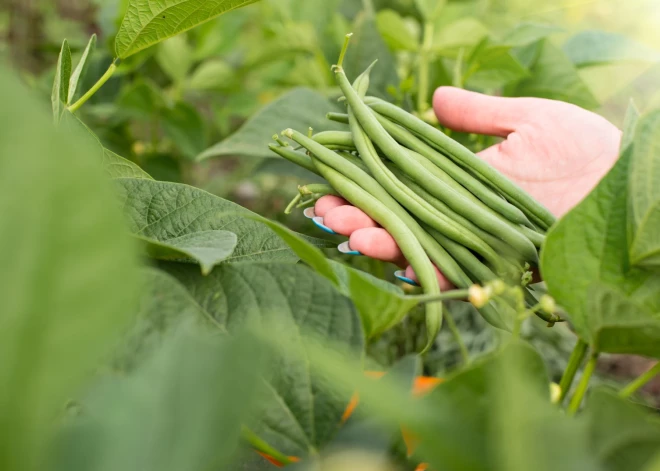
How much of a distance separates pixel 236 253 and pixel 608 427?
233mm

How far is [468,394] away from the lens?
0.21 m

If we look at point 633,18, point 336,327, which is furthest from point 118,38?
point 633,18

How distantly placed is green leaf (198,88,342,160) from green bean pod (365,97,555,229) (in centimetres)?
19

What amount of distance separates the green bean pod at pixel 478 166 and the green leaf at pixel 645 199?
216mm

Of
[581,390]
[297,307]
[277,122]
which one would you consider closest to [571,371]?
[581,390]

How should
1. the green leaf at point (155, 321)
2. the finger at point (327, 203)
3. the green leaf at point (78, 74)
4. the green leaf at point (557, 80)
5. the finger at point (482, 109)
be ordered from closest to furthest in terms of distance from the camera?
the green leaf at point (155, 321)
the green leaf at point (78, 74)
the finger at point (327, 203)
the finger at point (482, 109)
the green leaf at point (557, 80)

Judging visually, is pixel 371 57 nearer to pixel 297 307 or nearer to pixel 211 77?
pixel 211 77

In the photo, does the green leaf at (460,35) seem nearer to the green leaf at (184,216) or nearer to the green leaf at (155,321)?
the green leaf at (184,216)

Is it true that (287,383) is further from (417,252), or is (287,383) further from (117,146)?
(117,146)

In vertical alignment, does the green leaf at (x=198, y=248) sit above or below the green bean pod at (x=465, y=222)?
above

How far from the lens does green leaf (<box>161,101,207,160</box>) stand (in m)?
0.89

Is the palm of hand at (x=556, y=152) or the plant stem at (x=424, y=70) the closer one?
the palm of hand at (x=556, y=152)

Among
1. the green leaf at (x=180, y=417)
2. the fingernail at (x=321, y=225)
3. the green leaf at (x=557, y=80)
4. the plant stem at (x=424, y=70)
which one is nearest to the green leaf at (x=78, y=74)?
the fingernail at (x=321, y=225)

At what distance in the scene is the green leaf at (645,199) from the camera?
0.94 ft
